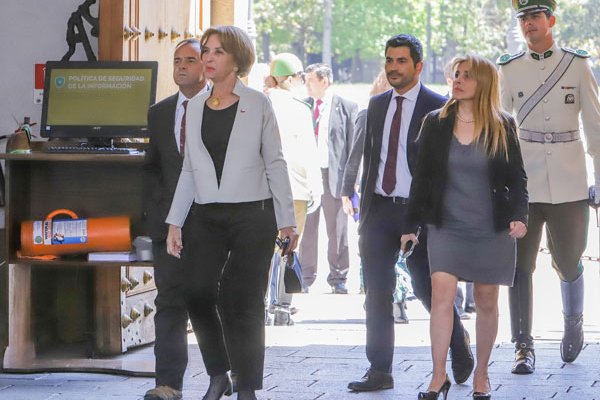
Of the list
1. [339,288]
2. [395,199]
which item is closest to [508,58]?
[395,199]

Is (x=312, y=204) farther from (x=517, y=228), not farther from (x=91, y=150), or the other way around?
(x=517, y=228)

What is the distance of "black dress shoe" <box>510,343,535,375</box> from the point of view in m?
8.43

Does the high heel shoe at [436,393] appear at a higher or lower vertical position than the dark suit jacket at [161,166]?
lower

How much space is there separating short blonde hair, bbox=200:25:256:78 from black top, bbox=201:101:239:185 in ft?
0.60

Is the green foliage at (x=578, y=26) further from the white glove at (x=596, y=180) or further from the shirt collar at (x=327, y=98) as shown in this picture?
the white glove at (x=596, y=180)

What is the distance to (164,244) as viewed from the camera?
7426 mm

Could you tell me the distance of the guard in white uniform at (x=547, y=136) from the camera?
333 inches

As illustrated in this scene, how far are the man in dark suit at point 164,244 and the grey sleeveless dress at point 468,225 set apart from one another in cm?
134

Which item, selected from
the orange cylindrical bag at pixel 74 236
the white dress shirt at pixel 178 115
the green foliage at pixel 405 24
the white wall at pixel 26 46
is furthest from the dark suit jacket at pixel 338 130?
the green foliage at pixel 405 24

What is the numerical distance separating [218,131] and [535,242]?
255 cm

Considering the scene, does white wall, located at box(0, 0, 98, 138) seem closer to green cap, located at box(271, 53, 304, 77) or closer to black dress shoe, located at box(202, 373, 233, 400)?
green cap, located at box(271, 53, 304, 77)

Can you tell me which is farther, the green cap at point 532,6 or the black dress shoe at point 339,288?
the black dress shoe at point 339,288

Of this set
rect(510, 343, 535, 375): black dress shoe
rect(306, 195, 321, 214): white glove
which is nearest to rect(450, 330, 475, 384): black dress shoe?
rect(510, 343, 535, 375): black dress shoe

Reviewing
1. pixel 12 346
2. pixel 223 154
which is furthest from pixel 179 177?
pixel 12 346
